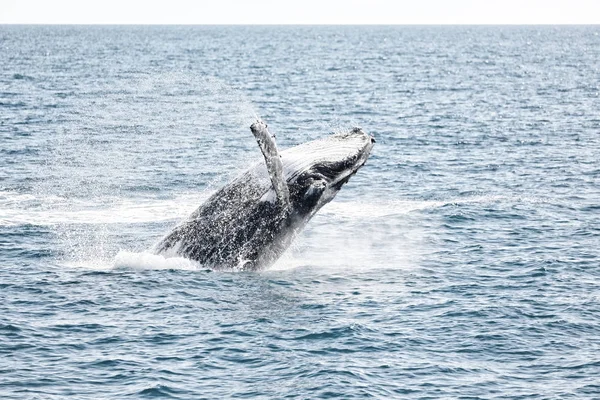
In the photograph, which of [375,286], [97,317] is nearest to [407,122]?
[375,286]

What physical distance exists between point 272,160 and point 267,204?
9.33 feet

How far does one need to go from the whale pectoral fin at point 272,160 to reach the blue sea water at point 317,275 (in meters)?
3.38

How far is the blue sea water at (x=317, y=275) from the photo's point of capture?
1032 inches

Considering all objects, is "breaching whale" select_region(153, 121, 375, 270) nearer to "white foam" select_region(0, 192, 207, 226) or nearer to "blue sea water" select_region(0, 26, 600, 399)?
"blue sea water" select_region(0, 26, 600, 399)

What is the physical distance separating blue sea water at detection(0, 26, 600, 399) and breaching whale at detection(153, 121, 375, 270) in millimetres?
736

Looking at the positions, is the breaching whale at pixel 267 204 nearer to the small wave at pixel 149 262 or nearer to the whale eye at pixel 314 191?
the whale eye at pixel 314 191

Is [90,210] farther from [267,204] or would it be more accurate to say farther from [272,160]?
[272,160]

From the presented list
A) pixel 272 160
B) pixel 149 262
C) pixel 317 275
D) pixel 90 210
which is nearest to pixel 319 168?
pixel 272 160

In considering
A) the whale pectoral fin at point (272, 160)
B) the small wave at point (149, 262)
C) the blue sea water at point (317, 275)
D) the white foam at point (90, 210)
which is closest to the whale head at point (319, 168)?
the whale pectoral fin at point (272, 160)

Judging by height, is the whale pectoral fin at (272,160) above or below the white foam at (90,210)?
above

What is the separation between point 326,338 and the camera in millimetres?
28672

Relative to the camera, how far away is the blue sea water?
2620 cm

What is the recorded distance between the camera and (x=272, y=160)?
2947 centimetres

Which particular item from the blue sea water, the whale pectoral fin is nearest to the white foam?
the blue sea water
